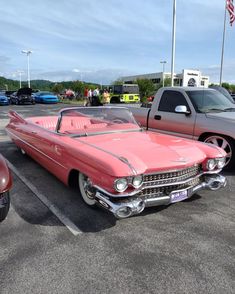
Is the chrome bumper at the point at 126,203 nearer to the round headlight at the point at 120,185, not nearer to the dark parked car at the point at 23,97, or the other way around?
the round headlight at the point at 120,185

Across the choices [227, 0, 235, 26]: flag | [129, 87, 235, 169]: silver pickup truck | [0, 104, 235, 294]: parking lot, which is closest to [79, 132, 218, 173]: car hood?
[0, 104, 235, 294]: parking lot

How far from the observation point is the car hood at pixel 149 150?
139 inches

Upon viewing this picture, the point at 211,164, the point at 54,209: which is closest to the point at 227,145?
the point at 211,164

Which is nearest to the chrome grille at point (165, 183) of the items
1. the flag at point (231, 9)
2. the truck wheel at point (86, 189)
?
the truck wheel at point (86, 189)

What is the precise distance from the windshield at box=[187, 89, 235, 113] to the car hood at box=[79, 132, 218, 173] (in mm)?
2011

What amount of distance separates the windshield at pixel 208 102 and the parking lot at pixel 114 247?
7.84 ft

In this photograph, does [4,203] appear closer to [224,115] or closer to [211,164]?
[211,164]

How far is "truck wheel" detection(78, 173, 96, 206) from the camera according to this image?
12.6ft

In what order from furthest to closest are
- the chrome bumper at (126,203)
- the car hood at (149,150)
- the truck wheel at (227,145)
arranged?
the truck wheel at (227,145), the car hood at (149,150), the chrome bumper at (126,203)

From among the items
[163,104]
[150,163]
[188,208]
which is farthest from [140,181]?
[163,104]

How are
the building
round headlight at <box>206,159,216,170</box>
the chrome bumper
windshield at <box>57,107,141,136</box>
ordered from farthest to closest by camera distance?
1. the building
2. windshield at <box>57,107,141,136</box>
3. round headlight at <box>206,159,216,170</box>
4. the chrome bumper

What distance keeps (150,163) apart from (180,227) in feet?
2.83

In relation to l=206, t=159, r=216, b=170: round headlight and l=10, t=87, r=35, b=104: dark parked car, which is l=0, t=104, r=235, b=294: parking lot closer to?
l=206, t=159, r=216, b=170: round headlight

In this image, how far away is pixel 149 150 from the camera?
156 inches
